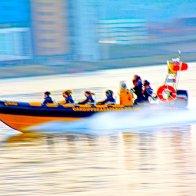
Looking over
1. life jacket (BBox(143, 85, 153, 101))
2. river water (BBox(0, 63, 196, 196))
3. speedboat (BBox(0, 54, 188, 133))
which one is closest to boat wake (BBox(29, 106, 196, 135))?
river water (BBox(0, 63, 196, 196))

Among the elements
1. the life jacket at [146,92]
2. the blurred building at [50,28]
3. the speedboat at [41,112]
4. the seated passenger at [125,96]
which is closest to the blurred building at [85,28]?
the blurred building at [50,28]

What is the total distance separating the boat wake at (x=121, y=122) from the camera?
24547 millimetres

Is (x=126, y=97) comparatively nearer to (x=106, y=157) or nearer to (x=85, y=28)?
(x=106, y=157)

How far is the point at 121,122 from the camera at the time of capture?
82.6ft

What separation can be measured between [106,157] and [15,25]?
5749 cm

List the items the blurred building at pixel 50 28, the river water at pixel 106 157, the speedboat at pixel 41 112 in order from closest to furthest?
1. the river water at pixel 106 157
2. the speedboat at pixel 41 112
3. the blurred building at pixel 50 28

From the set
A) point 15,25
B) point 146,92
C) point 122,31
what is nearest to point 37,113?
point 146,92

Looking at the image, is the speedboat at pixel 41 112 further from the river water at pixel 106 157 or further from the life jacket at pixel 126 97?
the river water at pixel 106 157

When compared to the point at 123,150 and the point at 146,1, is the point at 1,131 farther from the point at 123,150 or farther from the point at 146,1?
the point at 146,1

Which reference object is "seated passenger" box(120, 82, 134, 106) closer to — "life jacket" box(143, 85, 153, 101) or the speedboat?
the speedboat

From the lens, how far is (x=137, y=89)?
82.7ft

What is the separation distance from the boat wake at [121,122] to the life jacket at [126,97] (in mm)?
295

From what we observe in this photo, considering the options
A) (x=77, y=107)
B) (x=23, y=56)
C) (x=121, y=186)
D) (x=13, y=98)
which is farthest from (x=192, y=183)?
(x=23, y=56)

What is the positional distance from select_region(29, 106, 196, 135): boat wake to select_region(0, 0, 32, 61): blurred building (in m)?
50.5
